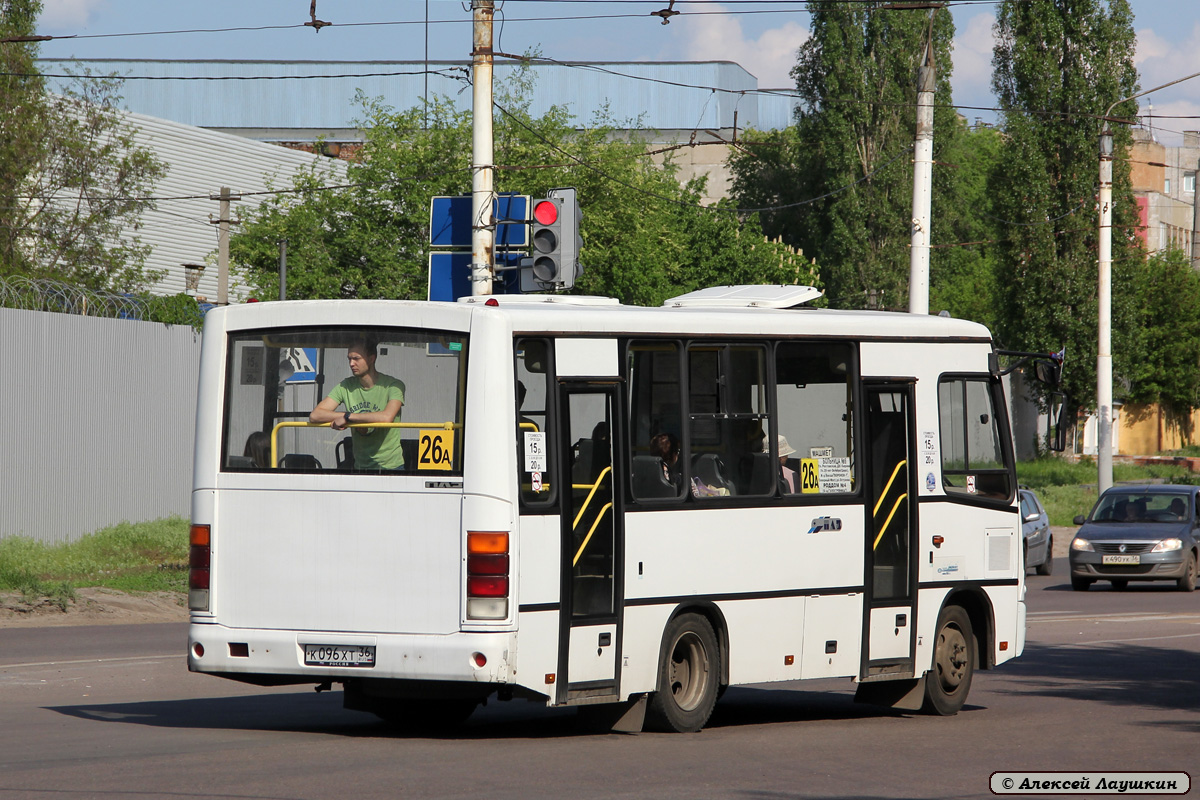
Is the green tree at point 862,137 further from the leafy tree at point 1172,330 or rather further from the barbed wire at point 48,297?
the barbed wire at point 48,297

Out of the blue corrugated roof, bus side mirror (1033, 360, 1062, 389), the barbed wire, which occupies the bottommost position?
bus side mirror (1033, 360, 1062, 389)

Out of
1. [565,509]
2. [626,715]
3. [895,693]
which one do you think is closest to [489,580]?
[565,509]

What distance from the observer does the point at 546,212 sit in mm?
17125

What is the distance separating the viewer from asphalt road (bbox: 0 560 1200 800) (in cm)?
841

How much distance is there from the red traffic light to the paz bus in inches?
205

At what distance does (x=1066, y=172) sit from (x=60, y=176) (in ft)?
107

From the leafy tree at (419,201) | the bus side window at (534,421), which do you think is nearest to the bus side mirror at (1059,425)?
the bus side window at (534,421)

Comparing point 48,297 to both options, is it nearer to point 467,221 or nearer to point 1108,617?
point 467,221

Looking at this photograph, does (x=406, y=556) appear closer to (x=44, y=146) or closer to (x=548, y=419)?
(x=548, y=419)

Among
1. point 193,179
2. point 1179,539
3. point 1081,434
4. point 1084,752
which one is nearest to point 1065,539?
point 1179,539

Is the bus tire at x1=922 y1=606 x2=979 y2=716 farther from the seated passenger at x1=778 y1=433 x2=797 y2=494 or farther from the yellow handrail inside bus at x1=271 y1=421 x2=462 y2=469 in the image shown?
the yellow handrail inside bus at x1=271 y1=421 x2=462 y2=469

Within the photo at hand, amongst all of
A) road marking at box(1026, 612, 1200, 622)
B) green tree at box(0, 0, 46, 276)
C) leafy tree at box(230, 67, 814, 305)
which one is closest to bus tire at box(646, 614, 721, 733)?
road marking at box(1026, 612, 1200, 622)

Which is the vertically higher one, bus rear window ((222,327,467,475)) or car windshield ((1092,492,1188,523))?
bus rear window ((222,327,467,475))

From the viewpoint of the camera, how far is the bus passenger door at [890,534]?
11.8 metres
